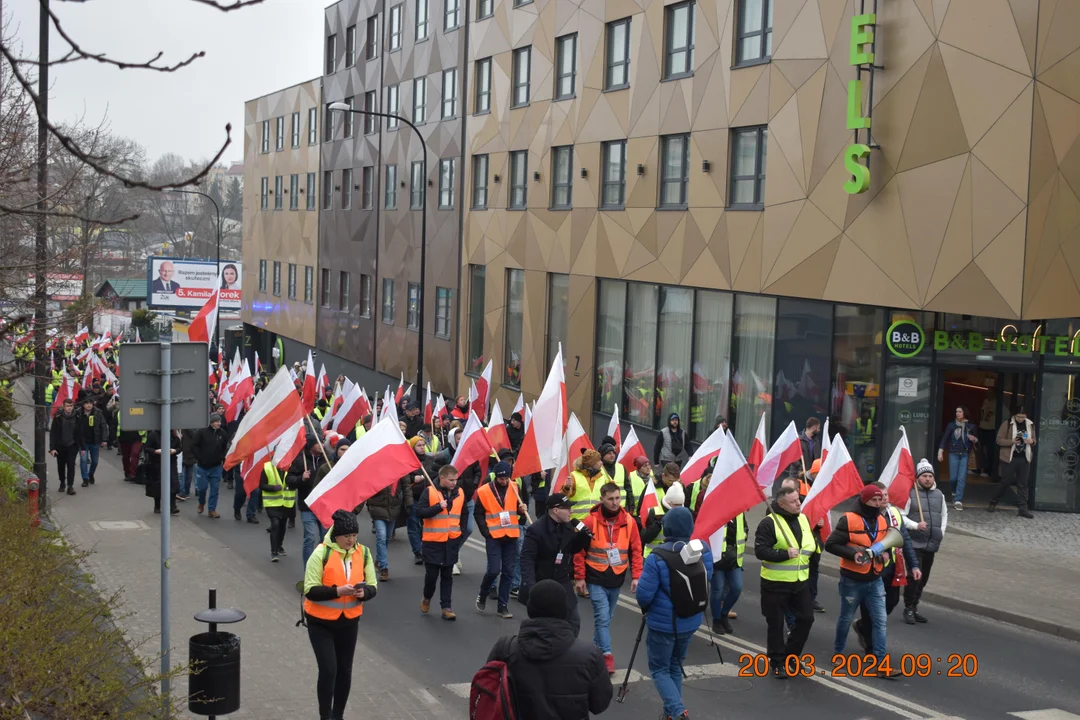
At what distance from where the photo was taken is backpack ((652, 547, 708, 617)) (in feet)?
30.3

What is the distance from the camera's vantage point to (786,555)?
35.3ft

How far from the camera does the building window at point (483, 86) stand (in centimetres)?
3625

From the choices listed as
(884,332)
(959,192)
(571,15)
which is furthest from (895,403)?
(571,15)

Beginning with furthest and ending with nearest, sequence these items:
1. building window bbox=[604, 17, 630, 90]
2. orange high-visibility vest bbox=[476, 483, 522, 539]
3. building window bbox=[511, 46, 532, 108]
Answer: building window bbox=[511, 46, 532, 108] < building window bbox=[604, 17, 630, 90] < orange high-visibility vest bbox=[476, 483, 522, 539]

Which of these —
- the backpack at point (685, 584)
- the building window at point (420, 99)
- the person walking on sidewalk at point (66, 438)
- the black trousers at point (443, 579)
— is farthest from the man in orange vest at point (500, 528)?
the building window at point (420, 99)

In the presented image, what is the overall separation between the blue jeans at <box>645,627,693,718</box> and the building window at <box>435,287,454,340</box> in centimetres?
2961

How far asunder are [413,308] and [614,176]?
14.4 meters

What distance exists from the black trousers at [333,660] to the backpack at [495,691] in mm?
3037

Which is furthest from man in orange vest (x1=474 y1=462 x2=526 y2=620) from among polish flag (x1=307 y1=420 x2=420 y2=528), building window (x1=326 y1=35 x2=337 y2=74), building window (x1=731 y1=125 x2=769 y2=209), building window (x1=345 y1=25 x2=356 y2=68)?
building window (x1=326 y1=35 x2=337 y2=74)

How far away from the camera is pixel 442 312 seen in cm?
3931

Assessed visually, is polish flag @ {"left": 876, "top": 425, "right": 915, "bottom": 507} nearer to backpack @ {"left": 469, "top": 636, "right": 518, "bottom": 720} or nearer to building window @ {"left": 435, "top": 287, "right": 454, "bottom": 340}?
backpack @ {"left": 469, "top": 636, "right": 518, "bottom": 720}

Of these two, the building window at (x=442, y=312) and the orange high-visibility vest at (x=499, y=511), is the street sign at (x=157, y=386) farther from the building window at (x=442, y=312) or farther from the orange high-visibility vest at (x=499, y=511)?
the building window at (x=442, y=312)

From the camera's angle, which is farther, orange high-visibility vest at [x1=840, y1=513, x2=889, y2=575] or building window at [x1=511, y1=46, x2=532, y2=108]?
building window at [x1=511, y1=46, x2=532, y2=108]

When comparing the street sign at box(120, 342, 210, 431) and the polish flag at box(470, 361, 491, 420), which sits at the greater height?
the street sign at box(120, 342, 210, 431)
